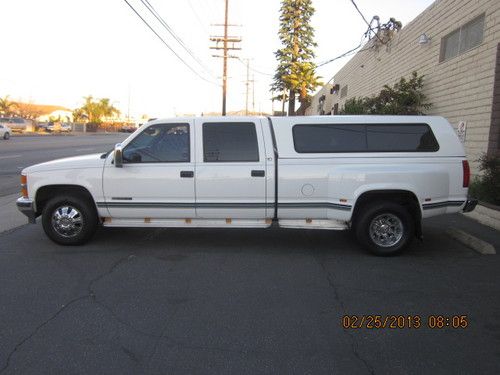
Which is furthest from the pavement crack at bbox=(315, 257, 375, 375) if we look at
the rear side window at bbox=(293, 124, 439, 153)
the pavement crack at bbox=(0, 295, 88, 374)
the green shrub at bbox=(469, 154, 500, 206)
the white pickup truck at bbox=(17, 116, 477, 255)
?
the green shrub at bbox=(469, 154, 500, 206)

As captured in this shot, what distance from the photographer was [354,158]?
6.48 metres

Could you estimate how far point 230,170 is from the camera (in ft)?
21.4

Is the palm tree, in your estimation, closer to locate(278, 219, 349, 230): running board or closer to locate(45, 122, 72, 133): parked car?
locate(45, 122, 72, 133): parked car

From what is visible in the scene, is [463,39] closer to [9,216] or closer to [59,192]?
[59,192]

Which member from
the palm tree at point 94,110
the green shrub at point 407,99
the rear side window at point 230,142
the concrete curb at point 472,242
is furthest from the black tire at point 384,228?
the palm tree at point 94,110

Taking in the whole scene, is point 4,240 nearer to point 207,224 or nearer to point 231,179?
point 207,224

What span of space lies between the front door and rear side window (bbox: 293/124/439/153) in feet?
5.20

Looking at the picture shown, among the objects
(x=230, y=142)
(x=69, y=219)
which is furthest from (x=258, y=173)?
(x=69, y=219)

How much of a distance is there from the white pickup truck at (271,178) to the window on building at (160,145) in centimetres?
1

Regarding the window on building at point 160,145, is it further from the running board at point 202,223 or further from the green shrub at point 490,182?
the green shrub at point 490,182

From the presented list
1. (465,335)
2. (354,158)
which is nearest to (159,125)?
(354,158)

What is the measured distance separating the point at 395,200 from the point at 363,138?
37.9 inches

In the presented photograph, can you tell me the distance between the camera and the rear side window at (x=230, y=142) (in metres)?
6.57

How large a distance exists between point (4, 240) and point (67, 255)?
158cm
